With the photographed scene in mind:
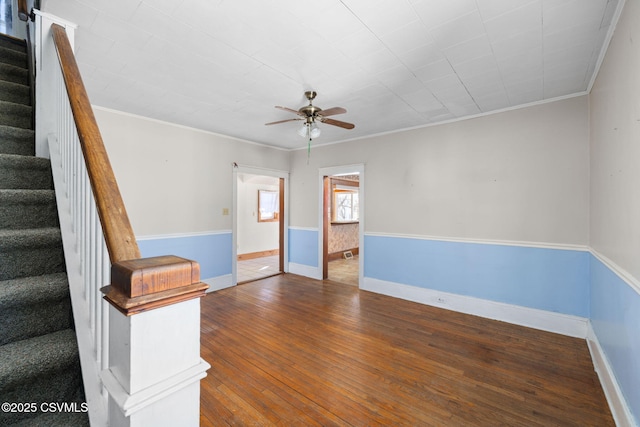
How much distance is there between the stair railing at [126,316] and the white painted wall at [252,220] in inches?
237

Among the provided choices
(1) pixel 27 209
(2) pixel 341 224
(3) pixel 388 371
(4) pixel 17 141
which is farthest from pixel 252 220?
(1) pixel 27 209

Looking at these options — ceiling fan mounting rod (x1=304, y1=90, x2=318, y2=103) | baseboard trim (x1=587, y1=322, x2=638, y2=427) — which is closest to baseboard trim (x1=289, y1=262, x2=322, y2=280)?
ceiling fan mounting rod (x1=304, y1=90, x2=318, y2=103)

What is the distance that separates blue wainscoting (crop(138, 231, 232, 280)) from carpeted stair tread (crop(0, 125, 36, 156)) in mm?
2000

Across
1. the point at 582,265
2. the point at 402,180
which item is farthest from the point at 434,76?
the point at 582,265

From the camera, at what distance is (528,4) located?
167 cm

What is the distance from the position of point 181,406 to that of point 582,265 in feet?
12.4

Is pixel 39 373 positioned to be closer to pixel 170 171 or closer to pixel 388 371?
pixel 388 371

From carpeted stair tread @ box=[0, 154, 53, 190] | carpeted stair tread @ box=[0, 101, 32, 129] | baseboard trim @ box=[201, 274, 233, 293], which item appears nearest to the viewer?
carpeted stair tread @ box=[0, 154, 53, 190]

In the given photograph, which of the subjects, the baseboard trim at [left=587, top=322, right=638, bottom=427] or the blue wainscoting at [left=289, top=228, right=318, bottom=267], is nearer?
the baseboard trim at [left=587, top=322, right=638, bottom=427]

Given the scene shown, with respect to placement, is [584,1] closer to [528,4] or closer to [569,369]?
[528,4]

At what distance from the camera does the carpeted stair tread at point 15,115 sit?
1986 millimetres

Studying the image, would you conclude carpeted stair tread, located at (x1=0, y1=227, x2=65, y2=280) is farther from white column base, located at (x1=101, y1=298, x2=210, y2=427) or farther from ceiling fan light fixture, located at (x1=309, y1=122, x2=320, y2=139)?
ceiling fan light fixture, located at (x1=309, y1=122, x2=320, y2=139)

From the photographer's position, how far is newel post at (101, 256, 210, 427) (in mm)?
627

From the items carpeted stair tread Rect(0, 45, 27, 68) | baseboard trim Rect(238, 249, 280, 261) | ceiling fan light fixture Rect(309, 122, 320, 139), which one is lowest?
baseboard trim Rect(238, 249, 280, 261)
